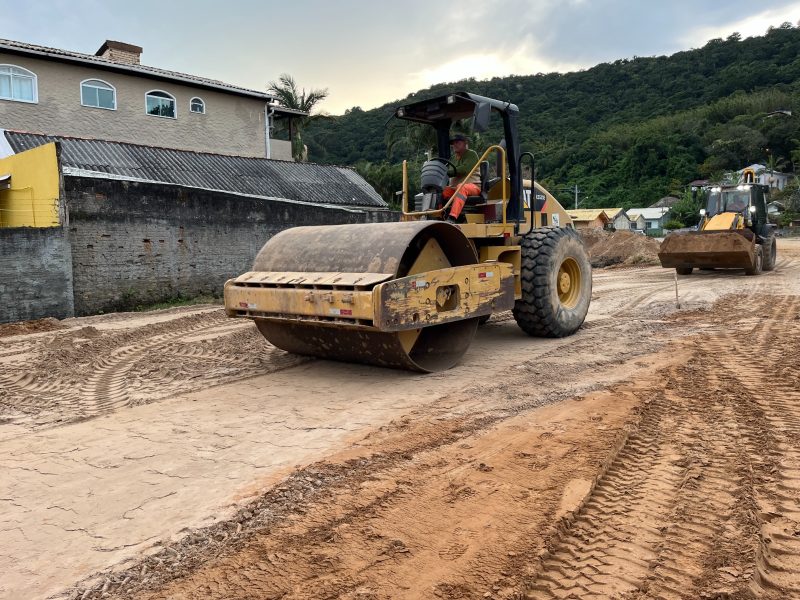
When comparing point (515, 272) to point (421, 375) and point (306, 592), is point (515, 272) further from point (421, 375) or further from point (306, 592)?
point (306, 592)

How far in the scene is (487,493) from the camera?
3.46m

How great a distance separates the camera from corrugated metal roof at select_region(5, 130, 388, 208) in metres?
17.2

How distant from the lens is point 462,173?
751 cm

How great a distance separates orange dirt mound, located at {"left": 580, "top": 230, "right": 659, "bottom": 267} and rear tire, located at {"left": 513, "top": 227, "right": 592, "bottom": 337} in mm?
14887

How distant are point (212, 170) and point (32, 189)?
686 cm

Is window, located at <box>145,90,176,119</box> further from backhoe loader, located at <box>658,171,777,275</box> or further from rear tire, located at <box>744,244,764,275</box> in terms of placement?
rear tire, located at <box>744,244,764,275</box>

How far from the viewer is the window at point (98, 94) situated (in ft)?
70.3

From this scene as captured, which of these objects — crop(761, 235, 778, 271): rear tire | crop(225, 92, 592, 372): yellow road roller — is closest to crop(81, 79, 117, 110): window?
crop(225, 92, 592, 372): yellow road roller

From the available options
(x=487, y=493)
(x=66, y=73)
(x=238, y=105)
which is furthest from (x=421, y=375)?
(x=238, y=105)

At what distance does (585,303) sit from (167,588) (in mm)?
6727

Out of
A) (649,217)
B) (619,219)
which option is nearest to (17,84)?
(619,219)

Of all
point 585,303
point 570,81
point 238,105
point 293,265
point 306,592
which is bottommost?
point 306,592

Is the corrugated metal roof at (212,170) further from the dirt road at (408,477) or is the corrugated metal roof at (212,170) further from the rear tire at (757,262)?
the rear tire at (757,262)

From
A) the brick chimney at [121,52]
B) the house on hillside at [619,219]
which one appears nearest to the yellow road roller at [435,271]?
the brick chimney at [121,52]
